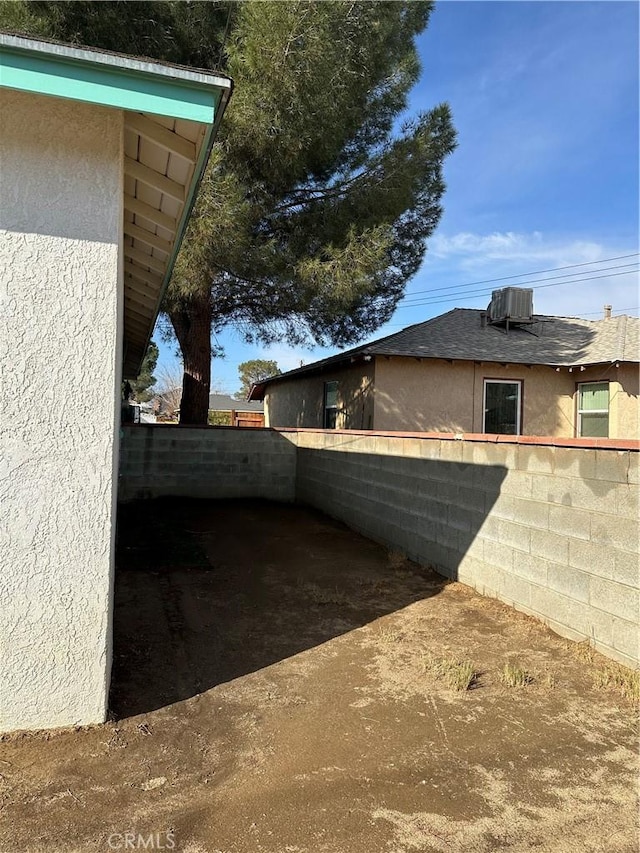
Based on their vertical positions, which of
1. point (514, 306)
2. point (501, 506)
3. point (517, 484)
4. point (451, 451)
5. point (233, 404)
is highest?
point (514, 306)

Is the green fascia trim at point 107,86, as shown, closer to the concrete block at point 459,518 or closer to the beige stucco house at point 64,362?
the beige stucco house at point 64,362

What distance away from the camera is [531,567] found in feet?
16.5

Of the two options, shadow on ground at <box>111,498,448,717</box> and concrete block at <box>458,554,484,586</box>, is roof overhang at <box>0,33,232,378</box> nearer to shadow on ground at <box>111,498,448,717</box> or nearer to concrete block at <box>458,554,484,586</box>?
shadow on ground at <box>111,498,448,717</box>

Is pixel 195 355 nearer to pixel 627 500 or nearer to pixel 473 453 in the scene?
pixel 473 453

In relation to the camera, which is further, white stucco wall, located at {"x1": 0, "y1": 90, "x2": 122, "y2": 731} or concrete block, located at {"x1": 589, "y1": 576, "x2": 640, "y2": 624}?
concrete block, located at {"x1": 589, "y1": 576, "x2": 640, "y2": 624}

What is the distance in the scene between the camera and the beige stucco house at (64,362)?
9.52 ft

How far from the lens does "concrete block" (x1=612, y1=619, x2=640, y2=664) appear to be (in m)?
3.85

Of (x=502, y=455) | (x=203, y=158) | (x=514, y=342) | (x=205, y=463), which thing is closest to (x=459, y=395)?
(x=514, y=342)

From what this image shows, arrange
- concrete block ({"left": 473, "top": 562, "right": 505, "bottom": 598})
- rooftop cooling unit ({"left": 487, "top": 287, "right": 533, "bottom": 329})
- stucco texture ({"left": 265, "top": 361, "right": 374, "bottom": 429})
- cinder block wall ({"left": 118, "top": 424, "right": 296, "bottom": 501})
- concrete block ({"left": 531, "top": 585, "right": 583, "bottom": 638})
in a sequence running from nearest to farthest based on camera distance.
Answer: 1. concrete block ({"left": 531, "top": 585, "right": 583, "bottom": 638})
2. concrete block ({"left": 473, "top": 562, "right": 505, "bottom": 598})
3. cinder block wall ({"left": 118, "top": 424, "right": 296, "bottom": 501})
4. stucco texture ({"left": 265, "top": 361, "right": 374, "bottom": 429})
5. rooftop cooling unit ({"left": 487, "top": 287, "right": 533, "bottom": 329})

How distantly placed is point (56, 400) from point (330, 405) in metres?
12.2

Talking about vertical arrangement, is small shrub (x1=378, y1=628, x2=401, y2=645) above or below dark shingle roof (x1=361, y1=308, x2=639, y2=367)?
below

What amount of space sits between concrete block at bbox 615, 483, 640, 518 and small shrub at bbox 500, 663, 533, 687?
130 centimetres

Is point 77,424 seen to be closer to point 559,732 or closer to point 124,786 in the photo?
point 124,786

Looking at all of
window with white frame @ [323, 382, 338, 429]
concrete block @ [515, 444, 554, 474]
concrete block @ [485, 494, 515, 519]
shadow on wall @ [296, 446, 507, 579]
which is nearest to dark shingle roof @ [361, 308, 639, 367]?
window with white frame @ [323, 382, 338, 429]
